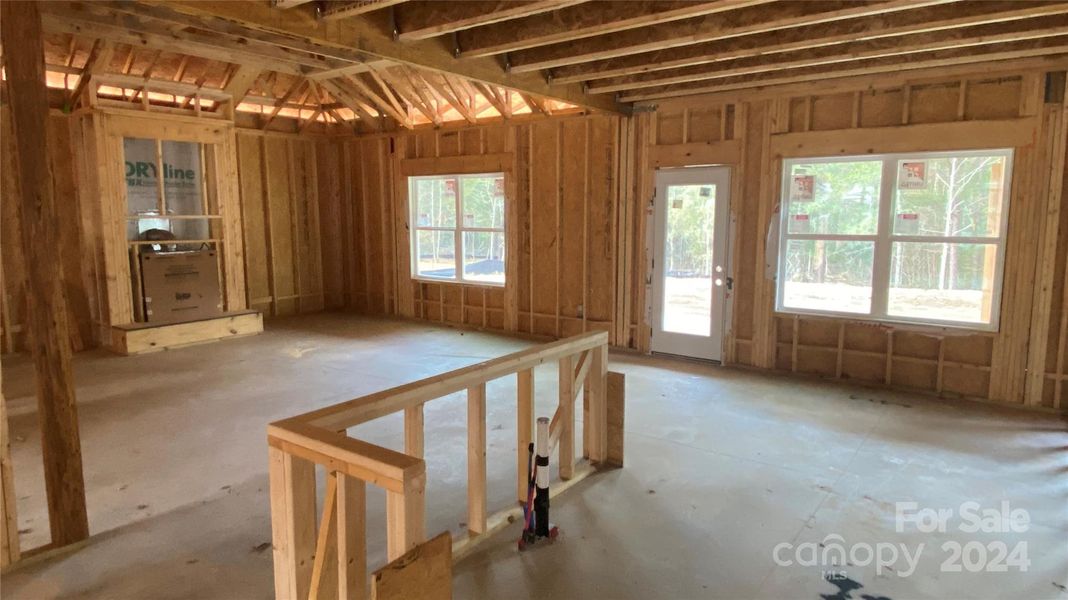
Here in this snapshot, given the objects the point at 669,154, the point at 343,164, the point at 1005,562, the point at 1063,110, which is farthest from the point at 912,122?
the point at 343,164

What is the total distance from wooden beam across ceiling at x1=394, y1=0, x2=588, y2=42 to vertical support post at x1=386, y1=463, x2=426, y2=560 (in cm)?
301

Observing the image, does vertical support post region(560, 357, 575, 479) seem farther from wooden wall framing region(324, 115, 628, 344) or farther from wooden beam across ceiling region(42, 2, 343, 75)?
wooden beam across ceiling region(42, 2, 343, 75)

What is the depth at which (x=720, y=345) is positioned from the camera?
7105 mm

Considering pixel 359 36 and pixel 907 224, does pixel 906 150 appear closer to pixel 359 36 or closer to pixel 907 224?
pixel 907 224

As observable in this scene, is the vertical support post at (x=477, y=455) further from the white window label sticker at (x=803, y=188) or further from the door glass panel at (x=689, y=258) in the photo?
the white window label sticker at (x=803, y=188)

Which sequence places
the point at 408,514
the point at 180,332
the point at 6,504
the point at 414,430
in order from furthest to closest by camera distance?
the point at 180,332 < the point at 6,504 < the point at 414,430 < the point at 408,514

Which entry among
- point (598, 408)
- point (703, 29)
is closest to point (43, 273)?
point (598, 408)

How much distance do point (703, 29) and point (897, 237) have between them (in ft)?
10.1

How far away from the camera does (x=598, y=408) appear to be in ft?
14.0

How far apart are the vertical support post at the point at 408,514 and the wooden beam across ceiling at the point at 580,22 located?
11.0 feet

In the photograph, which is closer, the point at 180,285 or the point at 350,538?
the point at 350,538

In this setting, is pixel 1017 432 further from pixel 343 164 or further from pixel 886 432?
pixel 343 164

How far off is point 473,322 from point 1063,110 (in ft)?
23.2

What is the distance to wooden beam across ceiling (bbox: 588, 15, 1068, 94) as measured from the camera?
4.40 m
